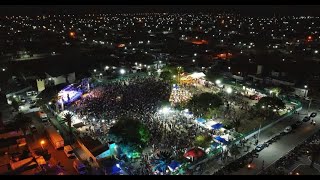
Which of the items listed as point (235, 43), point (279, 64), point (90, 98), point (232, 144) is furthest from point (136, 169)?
point (235, 43)

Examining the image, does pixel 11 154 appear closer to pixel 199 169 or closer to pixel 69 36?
pixel 199 169

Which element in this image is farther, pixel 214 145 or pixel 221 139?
pixel 221 139

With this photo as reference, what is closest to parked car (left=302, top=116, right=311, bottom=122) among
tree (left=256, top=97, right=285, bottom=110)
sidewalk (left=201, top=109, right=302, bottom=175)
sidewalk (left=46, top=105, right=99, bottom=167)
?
sidewalk (left=201, top=109, right=302, bottom=175)

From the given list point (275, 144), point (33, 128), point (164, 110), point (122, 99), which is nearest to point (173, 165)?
point (275, 144)

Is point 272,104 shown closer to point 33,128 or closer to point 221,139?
point 221,139

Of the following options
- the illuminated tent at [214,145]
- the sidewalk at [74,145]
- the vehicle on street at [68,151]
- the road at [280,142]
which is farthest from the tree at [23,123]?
the road at [280,142]

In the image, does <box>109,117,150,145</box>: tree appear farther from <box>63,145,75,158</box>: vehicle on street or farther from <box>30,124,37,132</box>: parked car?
<box>30,124,37,132</box>: parked car
